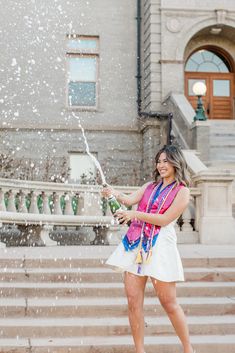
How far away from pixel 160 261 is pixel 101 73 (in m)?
17.6

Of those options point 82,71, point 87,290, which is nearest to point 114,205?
point 87,290

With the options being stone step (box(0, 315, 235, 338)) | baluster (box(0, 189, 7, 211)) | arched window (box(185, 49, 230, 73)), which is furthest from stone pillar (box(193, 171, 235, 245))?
arched window (box(185, 49, 230, 73))

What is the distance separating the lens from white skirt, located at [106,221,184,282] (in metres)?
4.21

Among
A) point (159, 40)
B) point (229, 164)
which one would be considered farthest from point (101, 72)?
point (229, 164)

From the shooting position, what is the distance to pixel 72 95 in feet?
69.9

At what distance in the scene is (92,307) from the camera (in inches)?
229

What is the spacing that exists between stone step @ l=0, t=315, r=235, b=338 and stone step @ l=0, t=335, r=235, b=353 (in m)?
0.09

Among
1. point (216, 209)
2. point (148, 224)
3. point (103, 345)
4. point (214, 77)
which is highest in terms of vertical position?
point (214, 77)

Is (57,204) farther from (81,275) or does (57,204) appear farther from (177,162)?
(177,162)

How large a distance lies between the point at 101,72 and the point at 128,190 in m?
11.4

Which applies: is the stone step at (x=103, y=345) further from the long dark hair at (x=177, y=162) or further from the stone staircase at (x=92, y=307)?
the long dark hair at (x=177, y=162)

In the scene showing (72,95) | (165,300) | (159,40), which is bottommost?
(165,300)

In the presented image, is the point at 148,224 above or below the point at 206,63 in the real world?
below

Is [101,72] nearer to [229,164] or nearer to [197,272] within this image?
[229,164]
